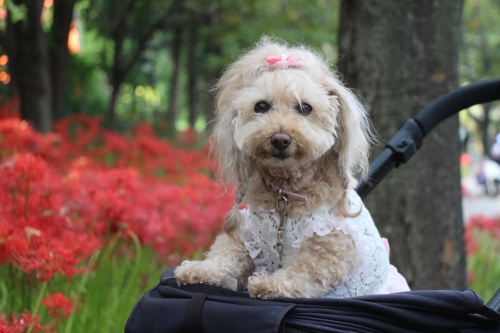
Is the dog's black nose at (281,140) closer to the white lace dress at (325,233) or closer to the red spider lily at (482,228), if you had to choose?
the white lace dress at (325,233)

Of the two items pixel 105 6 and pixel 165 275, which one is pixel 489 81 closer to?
pixel 165 275

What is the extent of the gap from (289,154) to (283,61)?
1.06 feet

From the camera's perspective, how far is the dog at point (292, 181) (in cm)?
183

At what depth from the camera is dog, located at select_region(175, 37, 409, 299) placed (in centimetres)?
183

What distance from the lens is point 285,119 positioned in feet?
6.04

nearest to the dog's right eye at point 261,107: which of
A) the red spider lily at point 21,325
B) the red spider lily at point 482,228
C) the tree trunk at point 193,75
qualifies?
the red spider lily at point 21,325

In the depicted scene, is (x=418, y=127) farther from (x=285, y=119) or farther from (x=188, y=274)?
(x=188, y=274)

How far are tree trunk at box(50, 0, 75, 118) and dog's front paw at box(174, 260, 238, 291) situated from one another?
856 cm

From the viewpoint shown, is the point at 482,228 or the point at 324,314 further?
the point at 482,228

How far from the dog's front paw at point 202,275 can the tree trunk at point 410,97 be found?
1592mm

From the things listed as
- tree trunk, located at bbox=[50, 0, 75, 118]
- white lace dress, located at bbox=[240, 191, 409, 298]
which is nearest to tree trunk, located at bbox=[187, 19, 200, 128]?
tree trunk, located at bbox=[50, 0, 75, 118]

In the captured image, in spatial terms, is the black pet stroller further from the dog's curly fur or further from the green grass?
the green grass

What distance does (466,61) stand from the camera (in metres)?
A: 18.4

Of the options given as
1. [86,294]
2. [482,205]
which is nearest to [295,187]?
[86,294]
